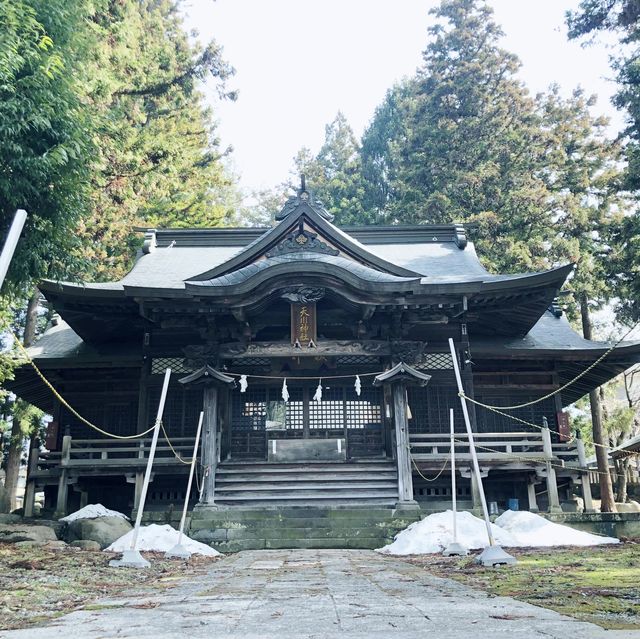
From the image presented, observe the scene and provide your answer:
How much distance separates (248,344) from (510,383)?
24.9ft

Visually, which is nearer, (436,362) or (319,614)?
(319,614)

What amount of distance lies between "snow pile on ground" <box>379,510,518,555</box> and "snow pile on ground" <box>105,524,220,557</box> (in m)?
3.42

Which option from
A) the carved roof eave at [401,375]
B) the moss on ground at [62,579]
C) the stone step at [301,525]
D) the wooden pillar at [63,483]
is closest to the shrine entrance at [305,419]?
the carved roof eave at [401,375]

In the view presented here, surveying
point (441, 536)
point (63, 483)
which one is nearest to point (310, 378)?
point (441, 536)

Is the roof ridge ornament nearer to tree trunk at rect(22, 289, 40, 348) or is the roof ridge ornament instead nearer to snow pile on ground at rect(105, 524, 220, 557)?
snow pile on ground at rect(105, 524, 220, 557)

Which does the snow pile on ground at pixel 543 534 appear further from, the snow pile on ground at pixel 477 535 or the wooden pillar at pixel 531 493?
the wooden pillar at pixel 531 493

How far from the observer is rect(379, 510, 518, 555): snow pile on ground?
34.4 feet

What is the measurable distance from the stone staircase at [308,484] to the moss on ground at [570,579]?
4177 millimetres

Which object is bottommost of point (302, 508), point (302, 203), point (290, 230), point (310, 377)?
point (302, 508)

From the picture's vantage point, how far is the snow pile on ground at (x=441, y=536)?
34.4 feet

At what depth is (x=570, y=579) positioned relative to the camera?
19.5 ft

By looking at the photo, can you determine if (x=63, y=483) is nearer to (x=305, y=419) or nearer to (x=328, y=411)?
(x=305, y=419)

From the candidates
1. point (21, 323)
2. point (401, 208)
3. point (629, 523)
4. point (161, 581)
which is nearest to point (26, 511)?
point (161, 581)

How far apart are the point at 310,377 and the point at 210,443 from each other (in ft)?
10.2
